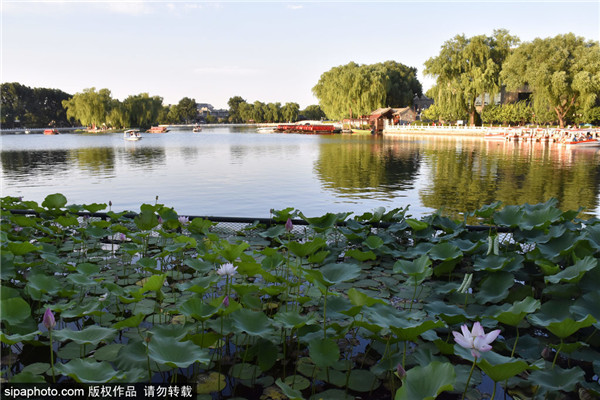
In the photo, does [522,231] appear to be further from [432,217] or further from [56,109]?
[56,109]

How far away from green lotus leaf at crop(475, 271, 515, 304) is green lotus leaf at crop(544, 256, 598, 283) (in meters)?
0.28

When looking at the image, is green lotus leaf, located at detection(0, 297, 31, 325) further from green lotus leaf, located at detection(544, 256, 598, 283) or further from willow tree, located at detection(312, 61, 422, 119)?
willow tree, located at detection(312, 61, 422, 119)

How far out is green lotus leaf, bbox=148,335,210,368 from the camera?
1.66 meters

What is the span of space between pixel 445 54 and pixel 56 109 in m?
75.4

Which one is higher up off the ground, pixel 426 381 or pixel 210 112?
pixel 210 112

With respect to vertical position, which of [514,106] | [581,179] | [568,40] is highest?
[568,40]

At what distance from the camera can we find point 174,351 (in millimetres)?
1710

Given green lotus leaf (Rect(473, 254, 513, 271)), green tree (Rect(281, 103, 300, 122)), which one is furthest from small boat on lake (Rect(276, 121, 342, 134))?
green lotus leaf (Rect(473, 254, 513, 271))

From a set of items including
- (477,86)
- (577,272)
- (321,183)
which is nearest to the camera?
(577,272)

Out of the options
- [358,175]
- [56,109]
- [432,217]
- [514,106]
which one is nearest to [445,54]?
[514,106]

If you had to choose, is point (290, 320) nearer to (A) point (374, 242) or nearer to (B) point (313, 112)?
(A) point (374, 242)

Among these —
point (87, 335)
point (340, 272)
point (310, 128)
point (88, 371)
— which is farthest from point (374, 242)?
point (310, 128)

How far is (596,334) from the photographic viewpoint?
226cm

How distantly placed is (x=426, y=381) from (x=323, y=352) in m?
0.53
